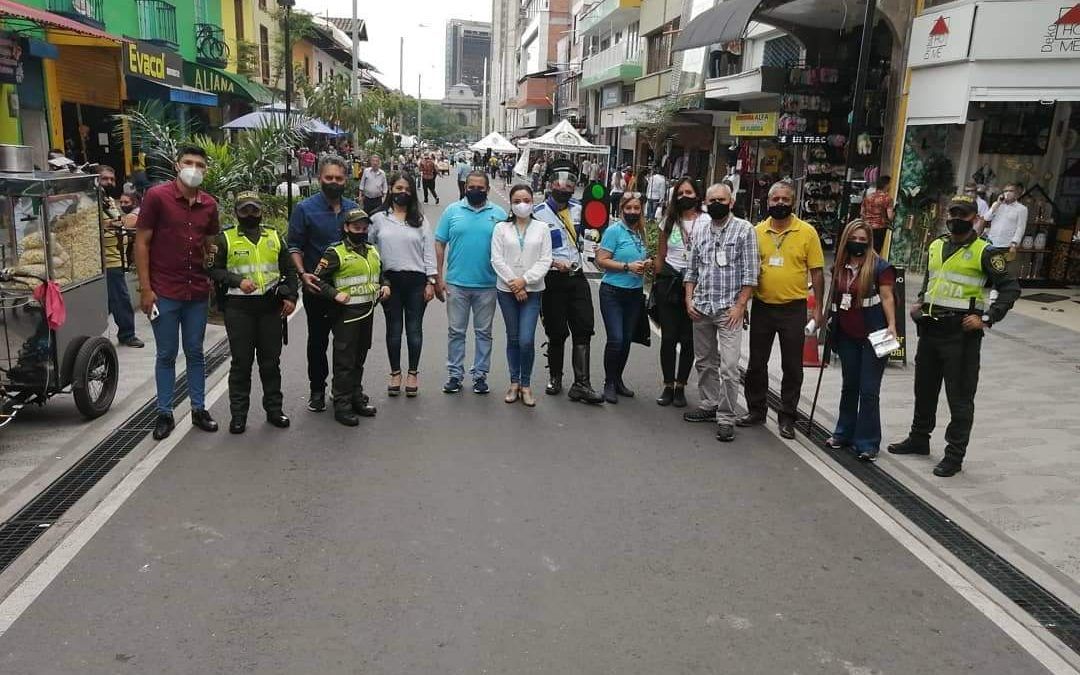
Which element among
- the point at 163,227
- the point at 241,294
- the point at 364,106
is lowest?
the point at 241,294

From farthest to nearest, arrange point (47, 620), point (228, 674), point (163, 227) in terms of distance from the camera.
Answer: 1. point (163, 227)
2. point (47, 620)
3. point (228, 674)

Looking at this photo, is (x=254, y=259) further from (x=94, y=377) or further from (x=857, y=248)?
(x=857, y=248)

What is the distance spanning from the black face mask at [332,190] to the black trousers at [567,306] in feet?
5.90

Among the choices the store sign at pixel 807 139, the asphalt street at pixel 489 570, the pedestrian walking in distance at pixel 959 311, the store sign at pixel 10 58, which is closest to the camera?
the asphalt street at pixel 489 570

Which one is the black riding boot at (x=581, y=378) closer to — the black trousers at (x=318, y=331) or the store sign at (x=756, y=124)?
the black trousers at (x=318, y=331)

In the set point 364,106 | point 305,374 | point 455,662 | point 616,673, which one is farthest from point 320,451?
point 364,106

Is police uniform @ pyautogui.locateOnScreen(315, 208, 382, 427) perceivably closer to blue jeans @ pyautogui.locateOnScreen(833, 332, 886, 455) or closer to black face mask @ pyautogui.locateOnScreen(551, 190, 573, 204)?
black face mask @ pyautogui.locateOnScreen(551, 190, 573, 204)

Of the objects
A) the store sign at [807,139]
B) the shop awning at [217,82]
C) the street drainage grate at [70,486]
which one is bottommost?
the street drainage grate at [70,486]

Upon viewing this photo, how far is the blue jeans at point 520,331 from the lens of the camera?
704cm

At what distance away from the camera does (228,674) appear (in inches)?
132

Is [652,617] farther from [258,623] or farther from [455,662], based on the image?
[258,623]

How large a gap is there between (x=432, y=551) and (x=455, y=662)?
1000 millimetres

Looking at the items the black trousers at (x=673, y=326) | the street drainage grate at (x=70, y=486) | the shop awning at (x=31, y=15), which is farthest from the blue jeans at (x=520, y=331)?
the shop awning at (x=31, y=15)

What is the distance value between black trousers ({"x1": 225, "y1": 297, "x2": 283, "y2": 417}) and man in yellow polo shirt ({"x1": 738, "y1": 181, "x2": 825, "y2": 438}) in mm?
3578
